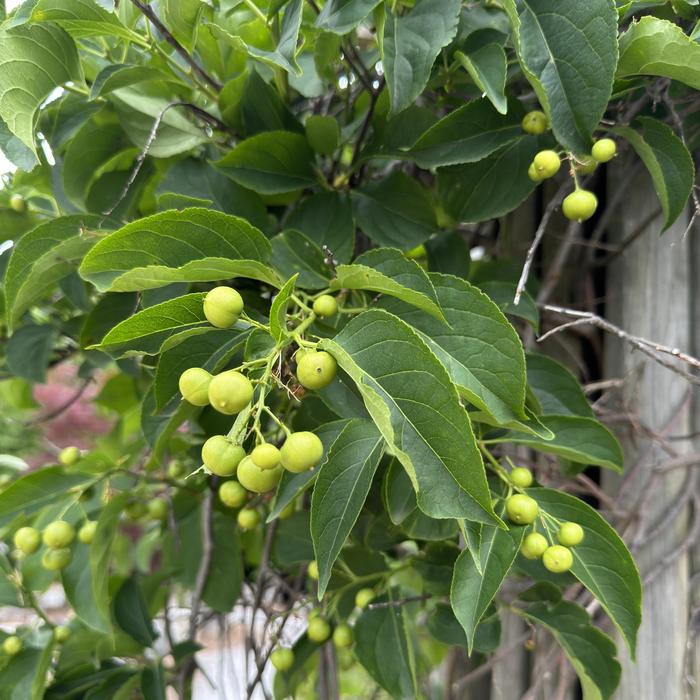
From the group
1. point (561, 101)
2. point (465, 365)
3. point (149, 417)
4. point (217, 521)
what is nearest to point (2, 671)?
point (217, 521)

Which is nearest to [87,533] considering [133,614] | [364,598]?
[133,614]

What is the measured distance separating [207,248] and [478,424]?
0.40 meters

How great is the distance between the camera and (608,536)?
824 mm

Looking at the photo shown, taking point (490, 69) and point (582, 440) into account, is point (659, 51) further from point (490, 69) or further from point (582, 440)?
point (582, 440)

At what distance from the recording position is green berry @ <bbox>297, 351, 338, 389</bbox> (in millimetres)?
635

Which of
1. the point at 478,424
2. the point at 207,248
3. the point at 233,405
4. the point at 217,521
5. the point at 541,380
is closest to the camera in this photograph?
the point at 233,405

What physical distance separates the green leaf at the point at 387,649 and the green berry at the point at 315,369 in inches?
22.2

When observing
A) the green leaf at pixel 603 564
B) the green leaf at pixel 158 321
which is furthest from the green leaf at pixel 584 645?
the green leaf at pixel 158 321

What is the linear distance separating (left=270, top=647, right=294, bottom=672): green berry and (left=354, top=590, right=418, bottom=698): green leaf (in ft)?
0.58

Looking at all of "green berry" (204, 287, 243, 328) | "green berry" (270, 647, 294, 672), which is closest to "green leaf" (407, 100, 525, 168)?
"green berry" (204, 287, 243, 328)

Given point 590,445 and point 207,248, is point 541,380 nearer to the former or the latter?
point 590,445

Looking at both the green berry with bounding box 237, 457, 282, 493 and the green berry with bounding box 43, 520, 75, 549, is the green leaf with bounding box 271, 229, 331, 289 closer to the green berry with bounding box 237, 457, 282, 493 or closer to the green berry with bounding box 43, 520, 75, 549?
the green berry with bounding box 237, 457, 282, 493

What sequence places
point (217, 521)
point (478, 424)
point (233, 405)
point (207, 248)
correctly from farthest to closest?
point (217, 521)
point (478, 424)
point (207, 248)
point (233, 405)

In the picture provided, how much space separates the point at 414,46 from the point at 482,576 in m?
0.60
